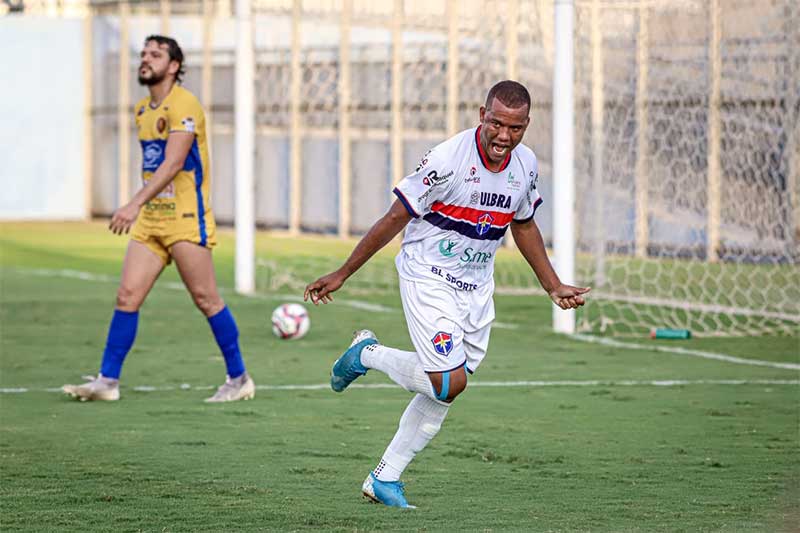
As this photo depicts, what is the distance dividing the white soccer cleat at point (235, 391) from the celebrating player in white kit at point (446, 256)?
8.69 ft

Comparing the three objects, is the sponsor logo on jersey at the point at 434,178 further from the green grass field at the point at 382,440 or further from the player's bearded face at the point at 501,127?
the green grass field at the point at 382,440

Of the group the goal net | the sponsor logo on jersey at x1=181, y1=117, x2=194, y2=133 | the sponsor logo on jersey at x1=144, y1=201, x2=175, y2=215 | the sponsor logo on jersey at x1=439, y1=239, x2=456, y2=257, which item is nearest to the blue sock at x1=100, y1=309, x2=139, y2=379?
the sponsor logo on jersey at x1=144, y1=201, x2=175, y2=215

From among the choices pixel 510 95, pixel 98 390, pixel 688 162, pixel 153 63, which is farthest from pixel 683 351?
pixel 510 95

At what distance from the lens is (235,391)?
26.6 ft

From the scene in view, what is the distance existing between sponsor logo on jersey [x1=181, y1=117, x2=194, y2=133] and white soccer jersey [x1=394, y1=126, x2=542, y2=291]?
271cm

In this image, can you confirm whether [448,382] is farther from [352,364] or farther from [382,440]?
[382,440]

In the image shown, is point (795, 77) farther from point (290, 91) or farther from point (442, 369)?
point (290, 91)

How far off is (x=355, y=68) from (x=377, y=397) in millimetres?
14970

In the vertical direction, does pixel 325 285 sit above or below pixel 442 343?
above

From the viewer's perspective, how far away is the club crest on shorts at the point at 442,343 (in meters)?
5.35

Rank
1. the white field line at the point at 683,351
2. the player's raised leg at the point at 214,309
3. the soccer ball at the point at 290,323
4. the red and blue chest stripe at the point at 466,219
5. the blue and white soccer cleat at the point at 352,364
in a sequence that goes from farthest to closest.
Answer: the soccer ball at the point at 290,323
the white field line at the point at 683,351
the player's raised leg at the point at 214,309
the blue and white soccer cleat at the point at 352,364
the red and blue chest stripe at the point at 466,219

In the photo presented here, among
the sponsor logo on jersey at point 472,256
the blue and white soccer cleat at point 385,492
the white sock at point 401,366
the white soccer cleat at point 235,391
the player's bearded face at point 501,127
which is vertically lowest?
the white soccer cleat at point 235,391

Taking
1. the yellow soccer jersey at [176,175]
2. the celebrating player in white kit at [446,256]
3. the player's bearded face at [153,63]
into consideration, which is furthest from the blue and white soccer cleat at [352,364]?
the player's bearded face at [153,63]

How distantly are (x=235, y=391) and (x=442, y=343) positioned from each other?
2967mm
